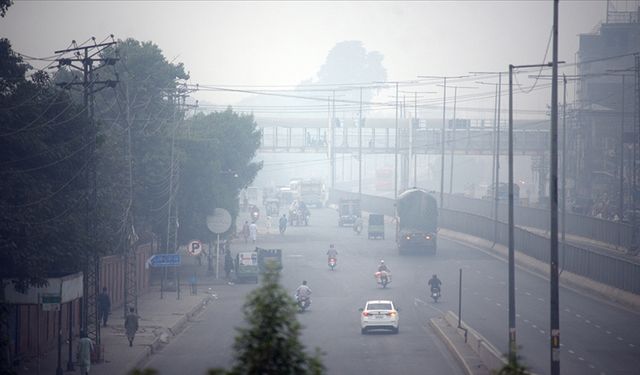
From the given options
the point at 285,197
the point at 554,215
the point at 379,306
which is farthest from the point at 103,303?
the point at 285,197

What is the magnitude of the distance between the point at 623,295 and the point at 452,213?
131ft

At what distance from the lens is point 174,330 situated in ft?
139

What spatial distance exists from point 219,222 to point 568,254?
22.1 metres

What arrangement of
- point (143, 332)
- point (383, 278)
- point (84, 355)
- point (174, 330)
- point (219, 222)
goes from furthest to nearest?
point (219, 222), point (383, 278), point (174, 330), point (143, 332), point (84, 355)

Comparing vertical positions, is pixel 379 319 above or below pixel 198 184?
below

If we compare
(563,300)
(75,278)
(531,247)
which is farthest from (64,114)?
(531,247)

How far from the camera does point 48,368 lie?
33312mm

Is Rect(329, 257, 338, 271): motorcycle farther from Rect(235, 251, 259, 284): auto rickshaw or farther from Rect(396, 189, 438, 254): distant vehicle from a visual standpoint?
Rect(396, 189, 438, 254): distant vehicle

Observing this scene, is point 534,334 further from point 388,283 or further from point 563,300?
point 388,283

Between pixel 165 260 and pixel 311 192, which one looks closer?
pixel 165 260

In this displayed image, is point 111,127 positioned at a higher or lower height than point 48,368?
higher

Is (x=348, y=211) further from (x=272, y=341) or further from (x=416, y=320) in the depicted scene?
(x=272, y=341)

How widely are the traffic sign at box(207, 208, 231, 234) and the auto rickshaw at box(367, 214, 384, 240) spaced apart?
22.0 meters

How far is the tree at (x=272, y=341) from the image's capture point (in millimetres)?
10359
